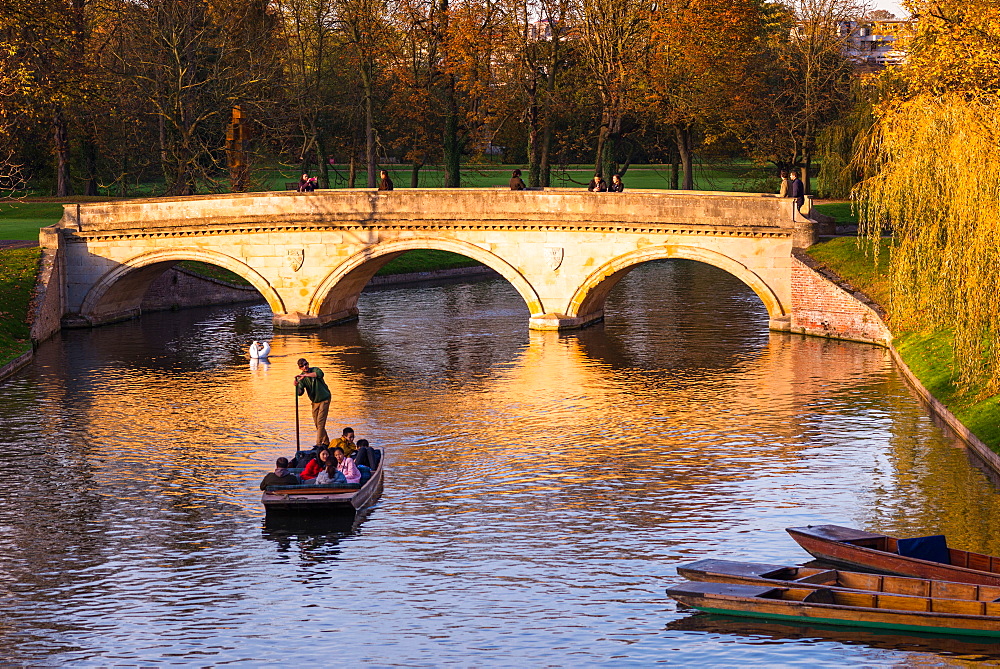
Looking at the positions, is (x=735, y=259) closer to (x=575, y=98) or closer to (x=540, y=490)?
(x=540, y=490)

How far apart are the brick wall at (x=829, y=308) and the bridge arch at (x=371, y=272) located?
31.2 feet

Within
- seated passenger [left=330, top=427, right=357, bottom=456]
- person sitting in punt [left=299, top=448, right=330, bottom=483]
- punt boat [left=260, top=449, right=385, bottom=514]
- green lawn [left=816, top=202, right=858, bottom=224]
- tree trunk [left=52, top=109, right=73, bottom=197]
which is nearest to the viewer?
punt boat [left=260, top=449, right=385, bottom=514]

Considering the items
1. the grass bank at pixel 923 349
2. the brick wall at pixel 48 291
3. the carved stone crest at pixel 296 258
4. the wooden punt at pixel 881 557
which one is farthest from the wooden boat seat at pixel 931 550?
the brick wall at pixel 48 291

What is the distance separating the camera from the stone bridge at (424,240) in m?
47.8

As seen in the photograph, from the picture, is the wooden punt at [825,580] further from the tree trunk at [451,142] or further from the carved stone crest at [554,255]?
the tree trunk at [451,142]

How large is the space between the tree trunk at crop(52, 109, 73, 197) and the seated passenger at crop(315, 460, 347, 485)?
155 feet

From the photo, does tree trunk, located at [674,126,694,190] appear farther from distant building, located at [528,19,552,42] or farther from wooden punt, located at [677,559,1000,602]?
wooden punt, located at [677,559,1000,602]

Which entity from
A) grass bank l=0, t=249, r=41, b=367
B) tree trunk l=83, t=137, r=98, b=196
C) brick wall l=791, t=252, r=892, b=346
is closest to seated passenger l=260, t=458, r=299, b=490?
grass bank l=0, t=249, r=41, b=367

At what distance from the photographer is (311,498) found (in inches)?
1052

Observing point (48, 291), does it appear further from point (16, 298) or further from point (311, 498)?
point (311, 498)

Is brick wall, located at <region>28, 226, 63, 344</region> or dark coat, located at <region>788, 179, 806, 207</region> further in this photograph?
brick wall, located at <region>28, 226, 63, 344</region>

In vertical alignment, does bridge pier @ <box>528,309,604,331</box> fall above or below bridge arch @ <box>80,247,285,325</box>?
below

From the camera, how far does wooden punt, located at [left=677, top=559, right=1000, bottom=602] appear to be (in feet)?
67.4

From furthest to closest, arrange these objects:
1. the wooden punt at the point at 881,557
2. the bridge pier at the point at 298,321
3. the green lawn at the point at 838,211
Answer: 1. the green lawn at the point at 838,211
2. the bridge pier at the point at 298,321
3. the wooden punt at the point at 881,557
